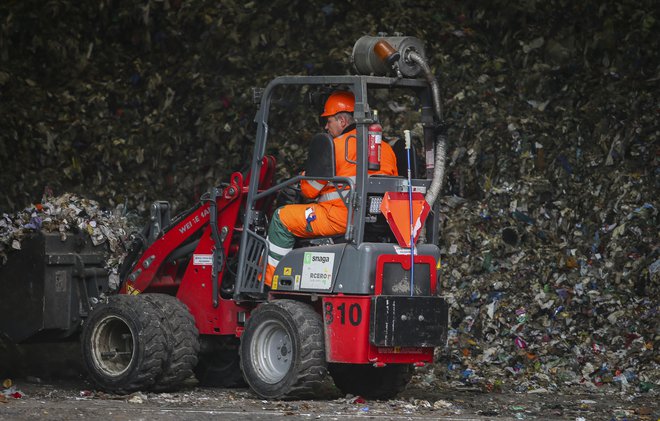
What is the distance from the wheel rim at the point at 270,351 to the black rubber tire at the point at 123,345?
0.76 m

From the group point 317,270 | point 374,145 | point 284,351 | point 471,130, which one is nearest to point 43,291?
point 284,351

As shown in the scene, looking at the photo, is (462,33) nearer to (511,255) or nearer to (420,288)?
(511,255)

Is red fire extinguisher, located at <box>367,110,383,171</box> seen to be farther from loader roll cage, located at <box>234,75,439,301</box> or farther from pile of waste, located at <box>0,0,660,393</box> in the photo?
pile of waste, located at <box>0,0,660,393</box>

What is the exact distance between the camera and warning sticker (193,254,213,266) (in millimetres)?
9359

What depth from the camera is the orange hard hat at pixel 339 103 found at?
8.72 meters

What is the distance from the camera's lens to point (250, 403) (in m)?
8.51

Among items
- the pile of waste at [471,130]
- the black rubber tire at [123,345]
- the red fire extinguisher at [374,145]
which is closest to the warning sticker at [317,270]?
the red fire extinguisher at [374,145]

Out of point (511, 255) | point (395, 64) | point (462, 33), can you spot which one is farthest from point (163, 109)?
point (395, 64)

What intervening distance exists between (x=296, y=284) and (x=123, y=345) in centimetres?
166

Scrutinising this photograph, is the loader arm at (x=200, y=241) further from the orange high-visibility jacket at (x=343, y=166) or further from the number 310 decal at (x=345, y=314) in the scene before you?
the number 310 decal at (x=345, y=314)

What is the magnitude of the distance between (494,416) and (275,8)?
23.0ft

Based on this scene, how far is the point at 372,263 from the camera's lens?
8.23 m

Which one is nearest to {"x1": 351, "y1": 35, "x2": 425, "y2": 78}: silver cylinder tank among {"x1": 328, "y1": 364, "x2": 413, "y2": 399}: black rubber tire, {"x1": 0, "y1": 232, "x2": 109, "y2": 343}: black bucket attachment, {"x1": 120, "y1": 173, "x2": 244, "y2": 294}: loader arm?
{"x1": 120, "y1": 173, "x2": 244, "y2": 294}: loader arm

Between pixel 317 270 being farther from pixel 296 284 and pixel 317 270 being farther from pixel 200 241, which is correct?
pixel 200 241
